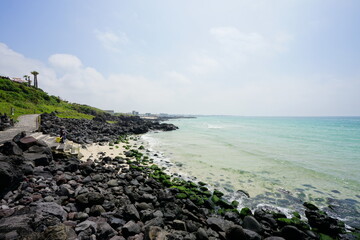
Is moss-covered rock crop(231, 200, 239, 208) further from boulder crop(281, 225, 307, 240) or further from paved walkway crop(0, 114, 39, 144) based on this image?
paved walkway crop(0, 114, 39, 144)

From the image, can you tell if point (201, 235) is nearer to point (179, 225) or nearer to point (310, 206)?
point (179, 225)

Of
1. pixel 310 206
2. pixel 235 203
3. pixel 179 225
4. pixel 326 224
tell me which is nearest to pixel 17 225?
pixel 179 225

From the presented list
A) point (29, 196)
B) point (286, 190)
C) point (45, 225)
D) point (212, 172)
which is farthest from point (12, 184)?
point (286, 190)

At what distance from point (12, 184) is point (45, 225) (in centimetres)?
343

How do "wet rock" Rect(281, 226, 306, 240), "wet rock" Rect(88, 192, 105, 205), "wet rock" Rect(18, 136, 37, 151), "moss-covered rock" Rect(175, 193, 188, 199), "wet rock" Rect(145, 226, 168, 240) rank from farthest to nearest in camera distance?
"wet rock" Rect(18, 136, 37, 151) → "moss-covered rock" Rect(175, 193, 188, 199) → "wet rock" Rect(88, 192, 105, 205) → "wet rock" Rect(281, 226, 306, 240) → "wet rock" Rect(145, 226, 168, 240)

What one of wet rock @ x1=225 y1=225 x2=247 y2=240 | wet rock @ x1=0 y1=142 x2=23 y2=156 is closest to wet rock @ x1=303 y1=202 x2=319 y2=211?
wet rock @ x1=225 y1=225 x2=247 y2=240

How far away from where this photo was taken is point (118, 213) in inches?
253

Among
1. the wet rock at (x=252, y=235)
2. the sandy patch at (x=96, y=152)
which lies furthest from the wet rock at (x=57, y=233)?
the sandy patch at (x=96, y=152)

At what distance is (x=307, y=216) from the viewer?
25.8 feet

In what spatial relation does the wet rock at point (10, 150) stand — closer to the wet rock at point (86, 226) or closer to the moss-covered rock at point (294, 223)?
the wet rock at point (86, 226)

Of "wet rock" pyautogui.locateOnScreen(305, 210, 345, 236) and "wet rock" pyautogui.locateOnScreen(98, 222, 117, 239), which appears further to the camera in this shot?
"wet rock" pyautogui.locateOnScreen(305, 210, 345, 236)

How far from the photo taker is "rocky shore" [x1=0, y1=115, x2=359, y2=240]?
5.02 meters

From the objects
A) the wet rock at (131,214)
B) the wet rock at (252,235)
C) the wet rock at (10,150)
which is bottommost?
the wet rock at (252,235)

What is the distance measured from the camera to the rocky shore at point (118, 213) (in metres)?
5.02
